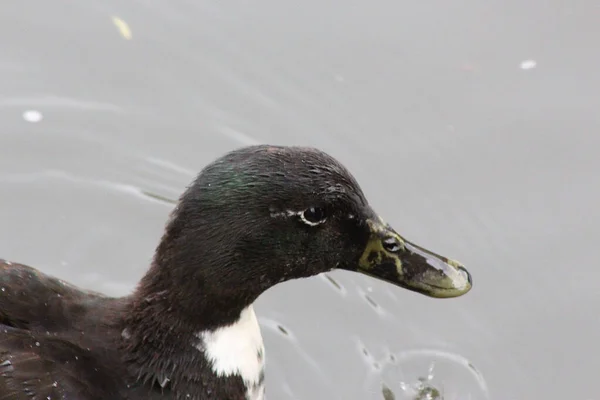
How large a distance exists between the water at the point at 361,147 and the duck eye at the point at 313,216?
165 cm

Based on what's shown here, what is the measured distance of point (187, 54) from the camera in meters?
7.48

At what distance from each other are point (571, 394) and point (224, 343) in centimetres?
221

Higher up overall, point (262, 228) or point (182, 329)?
point (262, 228)

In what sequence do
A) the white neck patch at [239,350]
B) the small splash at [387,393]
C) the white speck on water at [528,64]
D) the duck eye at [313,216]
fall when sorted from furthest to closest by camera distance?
the white speck on water at [528,64] < the small splash at [387,393] < the white neck patch at [239,350] < the duck eye at [313,216]

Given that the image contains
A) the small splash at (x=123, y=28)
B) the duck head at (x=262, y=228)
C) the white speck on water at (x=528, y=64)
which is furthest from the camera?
the small splash at (x=123, y=28)

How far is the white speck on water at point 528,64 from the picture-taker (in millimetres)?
7395

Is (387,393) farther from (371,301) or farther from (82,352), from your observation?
(82,352)

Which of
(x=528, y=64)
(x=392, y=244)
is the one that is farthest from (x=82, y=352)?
(x=528, y=64)

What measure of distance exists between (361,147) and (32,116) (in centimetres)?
211


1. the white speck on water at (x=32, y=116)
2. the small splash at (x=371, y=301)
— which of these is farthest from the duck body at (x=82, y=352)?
the white speck on water at (x=32, y=116)

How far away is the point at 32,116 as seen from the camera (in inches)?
280

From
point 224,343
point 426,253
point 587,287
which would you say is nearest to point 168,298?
point 224,343

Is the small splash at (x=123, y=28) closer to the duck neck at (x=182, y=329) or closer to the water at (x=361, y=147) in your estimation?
the water at (x=361, y=147)

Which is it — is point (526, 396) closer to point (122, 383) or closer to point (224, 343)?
point (224, 343)
